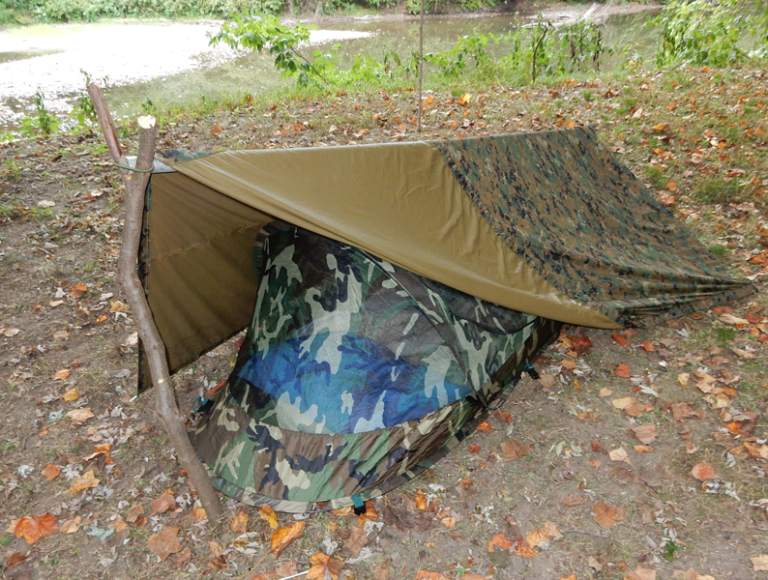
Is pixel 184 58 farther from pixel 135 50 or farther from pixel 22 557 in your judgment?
pixel 22 557

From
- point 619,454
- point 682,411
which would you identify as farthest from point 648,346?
point 619,454

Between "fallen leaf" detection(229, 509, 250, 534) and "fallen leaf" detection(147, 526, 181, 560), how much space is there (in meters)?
0.27

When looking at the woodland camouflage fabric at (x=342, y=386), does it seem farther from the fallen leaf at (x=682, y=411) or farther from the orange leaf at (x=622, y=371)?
the fallen leaf at (x=682, y=411)

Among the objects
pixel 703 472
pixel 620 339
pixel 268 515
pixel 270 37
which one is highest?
pixel 270 37

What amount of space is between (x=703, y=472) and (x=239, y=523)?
2427 millimetres

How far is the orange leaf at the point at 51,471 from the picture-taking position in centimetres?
290

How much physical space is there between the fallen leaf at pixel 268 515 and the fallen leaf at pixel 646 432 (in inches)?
82.0

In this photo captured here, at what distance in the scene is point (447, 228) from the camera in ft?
9.52

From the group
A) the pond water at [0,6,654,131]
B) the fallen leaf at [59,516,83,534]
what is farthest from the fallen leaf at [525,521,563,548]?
the pond water at [0,6,654,131]

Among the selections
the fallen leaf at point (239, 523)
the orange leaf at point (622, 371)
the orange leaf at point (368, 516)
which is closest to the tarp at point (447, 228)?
the orange leaf at point (622, 371)

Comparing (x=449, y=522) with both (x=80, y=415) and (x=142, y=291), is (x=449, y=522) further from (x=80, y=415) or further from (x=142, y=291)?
(x=80, y=415)

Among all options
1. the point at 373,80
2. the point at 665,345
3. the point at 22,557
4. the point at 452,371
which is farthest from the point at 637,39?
the point at 22,557

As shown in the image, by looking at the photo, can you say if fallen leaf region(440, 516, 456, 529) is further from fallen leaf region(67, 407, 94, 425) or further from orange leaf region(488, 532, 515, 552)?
fallen leaf region(67, 407, 94, 425)

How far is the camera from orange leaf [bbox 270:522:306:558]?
247 cm
